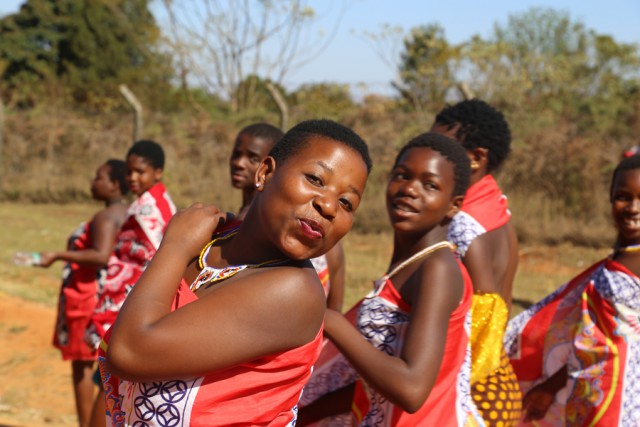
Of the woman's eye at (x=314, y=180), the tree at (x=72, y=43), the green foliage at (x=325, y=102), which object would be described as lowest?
the woman's eye at (x=314, y=180)

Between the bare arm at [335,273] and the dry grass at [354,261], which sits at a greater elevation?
the bare arm at [335,273]

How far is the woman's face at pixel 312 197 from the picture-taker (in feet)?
5.46

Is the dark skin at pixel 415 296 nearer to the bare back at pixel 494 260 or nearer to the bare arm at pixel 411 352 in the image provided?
the bare arm at pixel 411 352

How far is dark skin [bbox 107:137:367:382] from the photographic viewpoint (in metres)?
1.54

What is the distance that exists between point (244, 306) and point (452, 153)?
4.09 ft

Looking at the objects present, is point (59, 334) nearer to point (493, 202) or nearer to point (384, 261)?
point (493, 202)

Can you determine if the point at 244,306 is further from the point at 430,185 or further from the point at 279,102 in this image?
the point at 279,102

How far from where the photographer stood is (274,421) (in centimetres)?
171

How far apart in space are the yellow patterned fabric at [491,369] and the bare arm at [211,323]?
3.54 feet

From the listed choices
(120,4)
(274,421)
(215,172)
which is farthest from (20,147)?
(274,421)

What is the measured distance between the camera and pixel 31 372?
20.8 feet

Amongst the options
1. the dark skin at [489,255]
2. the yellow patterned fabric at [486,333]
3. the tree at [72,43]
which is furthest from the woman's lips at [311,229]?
the tree at [72,43]

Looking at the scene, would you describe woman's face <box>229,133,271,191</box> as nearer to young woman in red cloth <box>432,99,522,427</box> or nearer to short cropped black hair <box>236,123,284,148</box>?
short cropped black hair <box>236,123,284,148</box>

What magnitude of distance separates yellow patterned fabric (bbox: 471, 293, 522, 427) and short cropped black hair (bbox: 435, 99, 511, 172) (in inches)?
33.8
